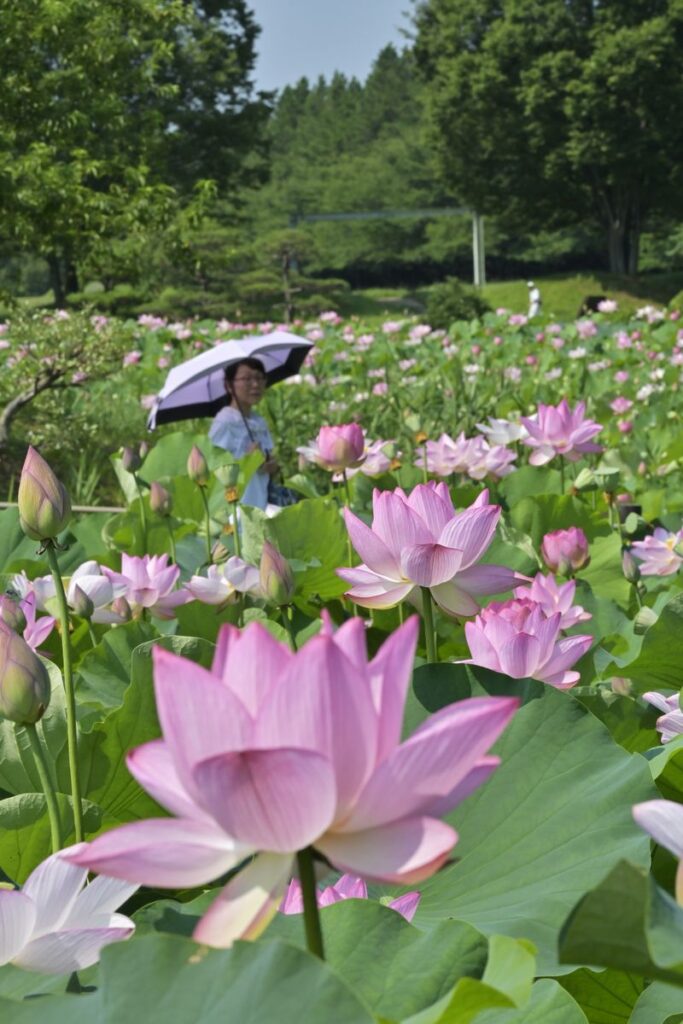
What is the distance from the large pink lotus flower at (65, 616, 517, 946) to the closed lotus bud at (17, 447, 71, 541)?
1.34 ft

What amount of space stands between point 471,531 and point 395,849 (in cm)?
46

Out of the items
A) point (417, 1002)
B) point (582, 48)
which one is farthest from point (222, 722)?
point (582, 48)

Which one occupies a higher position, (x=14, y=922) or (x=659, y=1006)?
(x=14, y=922)

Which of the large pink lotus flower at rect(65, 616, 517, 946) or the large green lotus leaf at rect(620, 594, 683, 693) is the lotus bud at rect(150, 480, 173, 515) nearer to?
the large green lotus leaf at rect(620, 594, 683, 693)

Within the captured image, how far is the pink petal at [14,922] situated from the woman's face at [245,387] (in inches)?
125

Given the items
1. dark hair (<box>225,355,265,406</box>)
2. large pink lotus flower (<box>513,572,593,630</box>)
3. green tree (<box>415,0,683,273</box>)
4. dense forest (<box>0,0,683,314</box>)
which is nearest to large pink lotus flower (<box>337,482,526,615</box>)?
large pink lotus flower (<box>513,572,593,630</box>)

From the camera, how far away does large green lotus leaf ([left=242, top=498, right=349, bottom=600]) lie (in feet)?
5.18

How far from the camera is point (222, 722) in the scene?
0.33 m

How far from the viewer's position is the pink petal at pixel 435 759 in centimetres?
32

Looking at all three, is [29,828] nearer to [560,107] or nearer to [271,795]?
[271,795]

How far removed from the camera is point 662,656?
3.51 feet

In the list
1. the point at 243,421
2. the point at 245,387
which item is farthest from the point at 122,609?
the point at 245,387

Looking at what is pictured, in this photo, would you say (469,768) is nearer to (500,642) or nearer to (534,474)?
(500,642)

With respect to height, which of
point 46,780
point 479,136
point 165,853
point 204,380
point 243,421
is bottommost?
point 243,421
